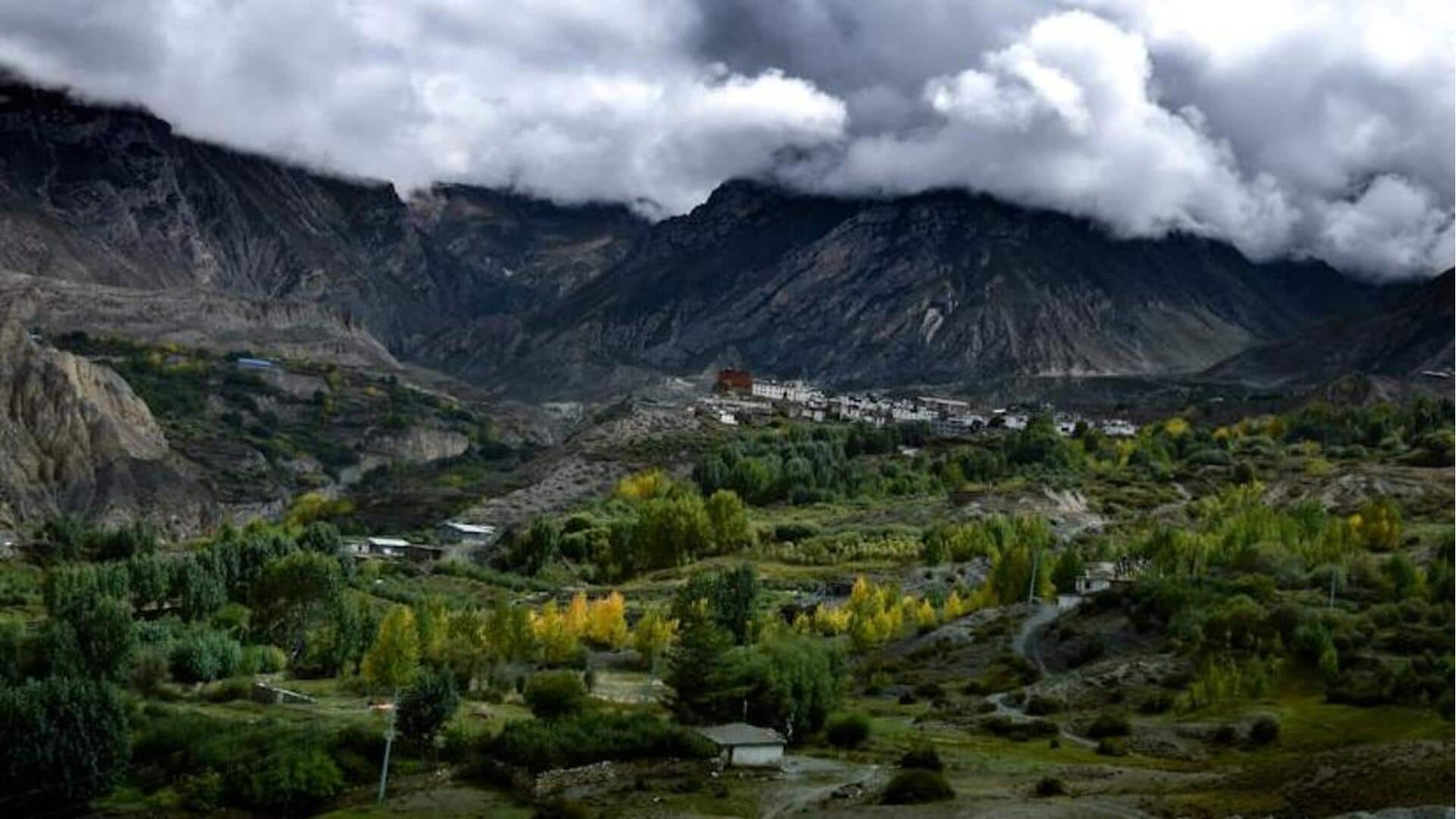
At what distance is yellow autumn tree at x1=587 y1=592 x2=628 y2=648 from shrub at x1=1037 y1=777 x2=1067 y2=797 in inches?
2310

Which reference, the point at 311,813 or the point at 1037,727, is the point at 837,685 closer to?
the point at 1037,727

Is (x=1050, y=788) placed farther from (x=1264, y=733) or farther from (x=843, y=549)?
(x=843, y=549)

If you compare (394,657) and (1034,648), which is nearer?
(394,657)

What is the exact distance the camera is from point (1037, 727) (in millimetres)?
72438

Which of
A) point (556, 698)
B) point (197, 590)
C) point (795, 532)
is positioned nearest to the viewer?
point (556, 698)

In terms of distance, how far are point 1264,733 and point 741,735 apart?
23.1m

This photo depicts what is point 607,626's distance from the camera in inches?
4341

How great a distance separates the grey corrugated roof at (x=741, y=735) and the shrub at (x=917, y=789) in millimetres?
10240

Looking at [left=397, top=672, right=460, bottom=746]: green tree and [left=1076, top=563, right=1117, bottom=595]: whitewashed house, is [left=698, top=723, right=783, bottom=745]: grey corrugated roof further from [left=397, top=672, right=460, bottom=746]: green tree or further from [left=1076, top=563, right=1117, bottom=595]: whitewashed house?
[left=1076, top=563, right=1117, bottom=595]: whitewashed house

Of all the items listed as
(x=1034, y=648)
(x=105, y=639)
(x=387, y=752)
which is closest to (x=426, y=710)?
(x=387, y=752)

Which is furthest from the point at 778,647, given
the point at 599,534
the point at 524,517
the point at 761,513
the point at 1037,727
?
the point at 524,517

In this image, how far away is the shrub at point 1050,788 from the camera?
51.7 m

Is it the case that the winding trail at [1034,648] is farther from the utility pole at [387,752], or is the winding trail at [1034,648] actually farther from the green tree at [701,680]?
the utility pole at [387,752]

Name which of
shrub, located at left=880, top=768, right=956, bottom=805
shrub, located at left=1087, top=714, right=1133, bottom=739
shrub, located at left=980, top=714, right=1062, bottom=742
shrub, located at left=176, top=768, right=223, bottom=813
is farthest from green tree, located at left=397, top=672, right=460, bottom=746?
shrub, located at left=1087, top=714, right=1133, bottom=739
